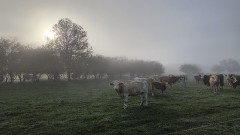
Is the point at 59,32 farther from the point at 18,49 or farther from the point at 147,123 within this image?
the point at 147,123

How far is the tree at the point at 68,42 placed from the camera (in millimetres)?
62500

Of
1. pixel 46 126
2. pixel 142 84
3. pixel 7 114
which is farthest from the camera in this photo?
pixel 142 84

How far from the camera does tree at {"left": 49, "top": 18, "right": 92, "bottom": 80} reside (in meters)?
62.5

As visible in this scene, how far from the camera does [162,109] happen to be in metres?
18.5

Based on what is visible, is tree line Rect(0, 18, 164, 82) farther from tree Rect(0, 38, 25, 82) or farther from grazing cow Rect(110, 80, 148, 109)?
grazing cow Rect(110, 80, 148, 109)

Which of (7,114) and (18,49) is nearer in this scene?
(7,114)

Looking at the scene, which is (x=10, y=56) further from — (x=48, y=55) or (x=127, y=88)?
(x=127, y=88)

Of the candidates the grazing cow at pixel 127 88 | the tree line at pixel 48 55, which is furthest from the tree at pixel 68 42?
the grazing cow at pixel 127 88

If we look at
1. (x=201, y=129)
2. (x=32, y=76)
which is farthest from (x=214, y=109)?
(x=32, y=76)

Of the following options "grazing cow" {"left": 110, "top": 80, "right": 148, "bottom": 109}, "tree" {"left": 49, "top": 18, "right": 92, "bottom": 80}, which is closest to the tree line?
"tree" {"left": 49, "top": 18, "right": 92, "bottom": 80}

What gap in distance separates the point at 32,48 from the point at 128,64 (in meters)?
64.8

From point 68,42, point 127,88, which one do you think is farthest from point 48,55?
point 127,88

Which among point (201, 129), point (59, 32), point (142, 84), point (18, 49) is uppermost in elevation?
point (59, 32)

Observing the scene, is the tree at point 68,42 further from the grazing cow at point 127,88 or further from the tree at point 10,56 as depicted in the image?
the grazing cow at point 127,88
